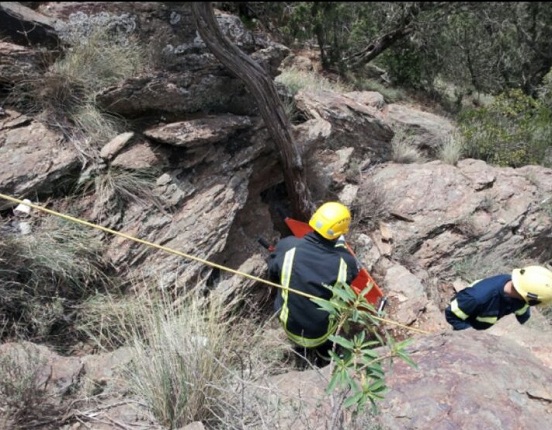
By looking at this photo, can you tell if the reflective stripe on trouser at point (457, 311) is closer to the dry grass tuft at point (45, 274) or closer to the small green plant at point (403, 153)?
the dry grass tuft at point (45, 274)

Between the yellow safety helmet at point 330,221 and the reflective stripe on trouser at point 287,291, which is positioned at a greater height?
the yellow safety helmet at point 330,221

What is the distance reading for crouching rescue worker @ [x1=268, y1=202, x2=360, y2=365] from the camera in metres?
4.18

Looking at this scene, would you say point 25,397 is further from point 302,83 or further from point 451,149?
point 451,149

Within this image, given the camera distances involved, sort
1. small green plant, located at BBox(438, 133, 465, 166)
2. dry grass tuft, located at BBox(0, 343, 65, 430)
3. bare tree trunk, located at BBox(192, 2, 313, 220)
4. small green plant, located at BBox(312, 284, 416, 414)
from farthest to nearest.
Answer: small green plant, located at BBox(438, 133, 465, 166) → bare tree trunk, located at BBox(192, 2, 313, 220) → dry grass tuft, located at BBox(0, 343, 65, 430) → small green plant, located at BBox(312, 284, 416, 414)

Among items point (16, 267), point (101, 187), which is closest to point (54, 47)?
point (101, 187)

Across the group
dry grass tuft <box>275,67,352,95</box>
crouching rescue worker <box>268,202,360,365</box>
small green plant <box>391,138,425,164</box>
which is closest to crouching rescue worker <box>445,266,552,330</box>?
crouching rescue worker <box>268,202,360,365</box>

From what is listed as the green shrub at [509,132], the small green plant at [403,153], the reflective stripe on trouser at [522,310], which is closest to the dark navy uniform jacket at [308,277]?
the reflective stripe on trouser at [522,310]

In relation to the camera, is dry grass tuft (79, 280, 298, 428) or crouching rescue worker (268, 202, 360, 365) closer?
dry grass tuft (79, 280, 298, 428)

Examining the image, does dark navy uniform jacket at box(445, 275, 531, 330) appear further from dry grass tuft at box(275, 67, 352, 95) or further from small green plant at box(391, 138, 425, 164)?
dry grass tuft at box(275, 67, 352, 95)

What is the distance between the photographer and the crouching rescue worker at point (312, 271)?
13.7 feet

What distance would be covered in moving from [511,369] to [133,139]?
3772mm

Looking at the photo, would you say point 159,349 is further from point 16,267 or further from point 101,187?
point 101,187

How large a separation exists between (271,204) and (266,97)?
1.41 m

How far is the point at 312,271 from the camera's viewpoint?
13.7 feet
